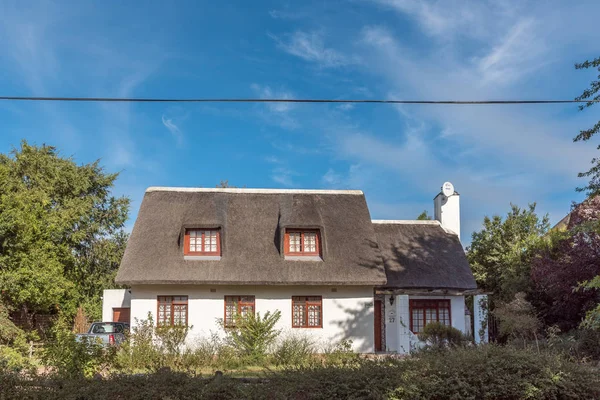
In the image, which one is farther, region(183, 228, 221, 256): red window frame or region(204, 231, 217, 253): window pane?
region(204, 231, 217, 253): window pane

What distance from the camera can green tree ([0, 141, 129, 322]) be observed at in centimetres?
2427

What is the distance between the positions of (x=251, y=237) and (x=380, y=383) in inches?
551

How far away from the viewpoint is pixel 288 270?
68.7 ft

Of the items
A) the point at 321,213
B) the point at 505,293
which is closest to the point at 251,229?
the point at 321,213

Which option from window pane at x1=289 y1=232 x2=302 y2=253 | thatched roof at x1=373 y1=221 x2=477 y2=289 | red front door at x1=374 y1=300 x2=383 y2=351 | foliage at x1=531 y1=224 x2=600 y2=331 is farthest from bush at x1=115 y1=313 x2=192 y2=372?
foliage at x1=531 y1=224 x2=600 y2=331

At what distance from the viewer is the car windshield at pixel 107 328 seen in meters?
21.0

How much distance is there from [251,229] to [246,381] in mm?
13711

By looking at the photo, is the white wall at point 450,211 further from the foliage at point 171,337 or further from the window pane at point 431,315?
the foliage at point 171,337

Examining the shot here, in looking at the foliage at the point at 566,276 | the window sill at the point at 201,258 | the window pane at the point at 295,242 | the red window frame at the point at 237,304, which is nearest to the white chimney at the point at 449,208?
the foliage at the point at 566,276

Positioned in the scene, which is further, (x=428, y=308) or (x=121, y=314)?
(x=121, y=314)

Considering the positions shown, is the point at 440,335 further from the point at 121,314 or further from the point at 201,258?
the point at 121,314

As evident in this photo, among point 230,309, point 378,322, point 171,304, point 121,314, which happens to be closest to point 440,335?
point 378,322

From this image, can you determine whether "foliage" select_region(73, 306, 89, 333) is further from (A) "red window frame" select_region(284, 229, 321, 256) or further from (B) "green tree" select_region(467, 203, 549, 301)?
(B) "green tree" select_region(467, 203, 549, 301)

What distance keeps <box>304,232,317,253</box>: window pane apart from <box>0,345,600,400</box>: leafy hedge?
12.6 m
